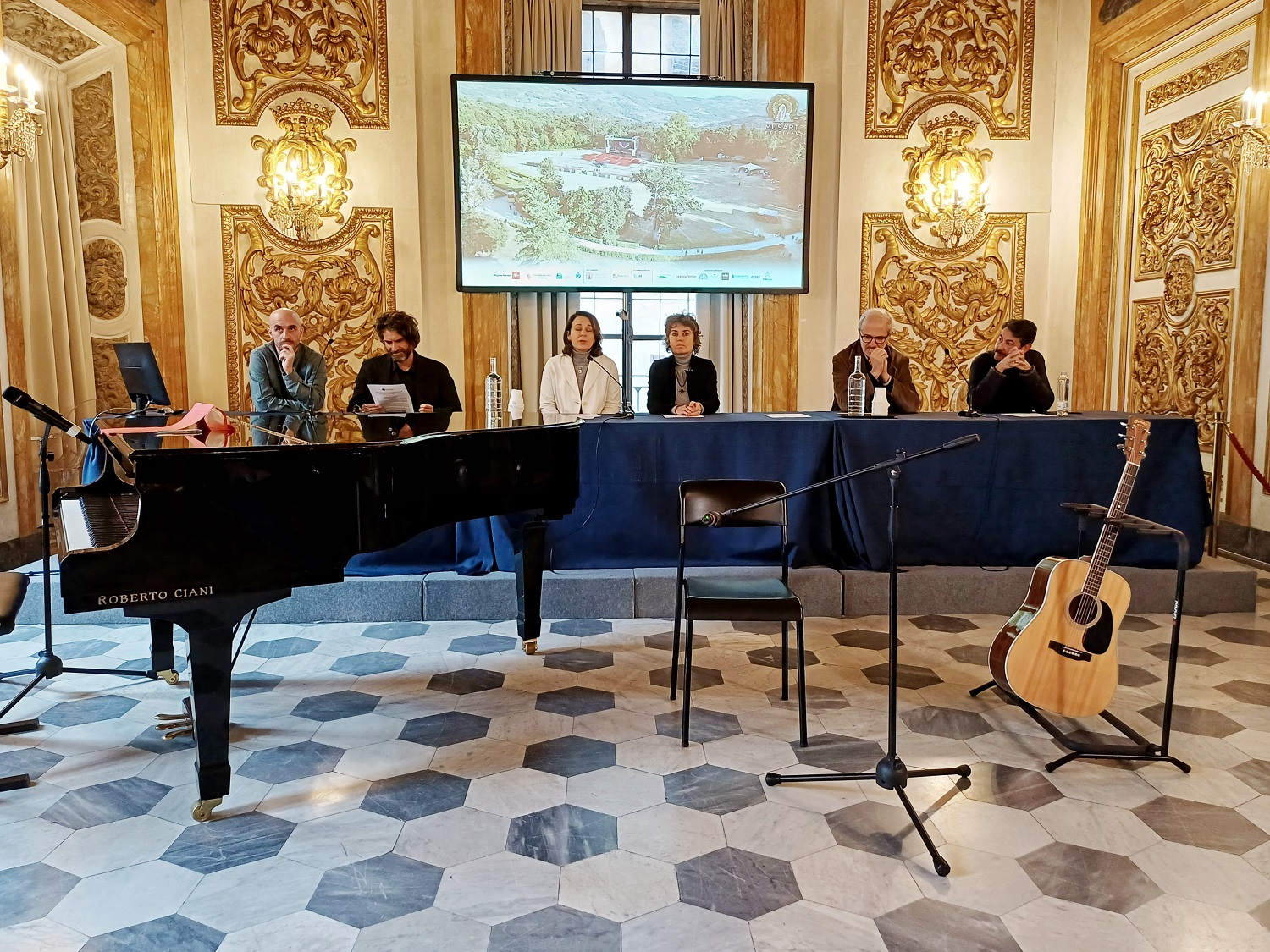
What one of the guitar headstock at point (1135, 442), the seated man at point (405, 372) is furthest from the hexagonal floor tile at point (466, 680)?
the guitar headstock at point (1135, 442)

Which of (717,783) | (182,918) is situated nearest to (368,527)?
(182,918)

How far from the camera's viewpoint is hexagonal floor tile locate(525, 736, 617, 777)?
2609 mm

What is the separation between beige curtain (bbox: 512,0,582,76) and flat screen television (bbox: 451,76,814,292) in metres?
0.43

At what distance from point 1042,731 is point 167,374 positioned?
5595 millimetres

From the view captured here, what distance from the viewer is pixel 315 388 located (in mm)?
4961

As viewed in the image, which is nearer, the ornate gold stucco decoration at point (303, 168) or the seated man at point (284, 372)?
the seated man at point (284, 372)

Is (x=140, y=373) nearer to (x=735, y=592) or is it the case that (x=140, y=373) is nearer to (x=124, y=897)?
(x=124, y=897)

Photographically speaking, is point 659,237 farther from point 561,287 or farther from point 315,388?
point 315,388

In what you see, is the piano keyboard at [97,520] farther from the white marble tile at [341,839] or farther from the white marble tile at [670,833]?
the white marble tile at [670,833]

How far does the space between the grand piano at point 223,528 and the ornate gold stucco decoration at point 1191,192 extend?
16.6 ft

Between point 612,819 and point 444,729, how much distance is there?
0.82m

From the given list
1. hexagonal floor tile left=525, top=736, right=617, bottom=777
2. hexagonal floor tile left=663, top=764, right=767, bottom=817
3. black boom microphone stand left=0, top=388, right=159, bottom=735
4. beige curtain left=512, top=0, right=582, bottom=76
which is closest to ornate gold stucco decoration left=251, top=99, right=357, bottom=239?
beige curtain left=512, top=0, right=582, bottom=76

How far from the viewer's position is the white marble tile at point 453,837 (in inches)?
84.0

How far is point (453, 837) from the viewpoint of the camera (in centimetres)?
222
